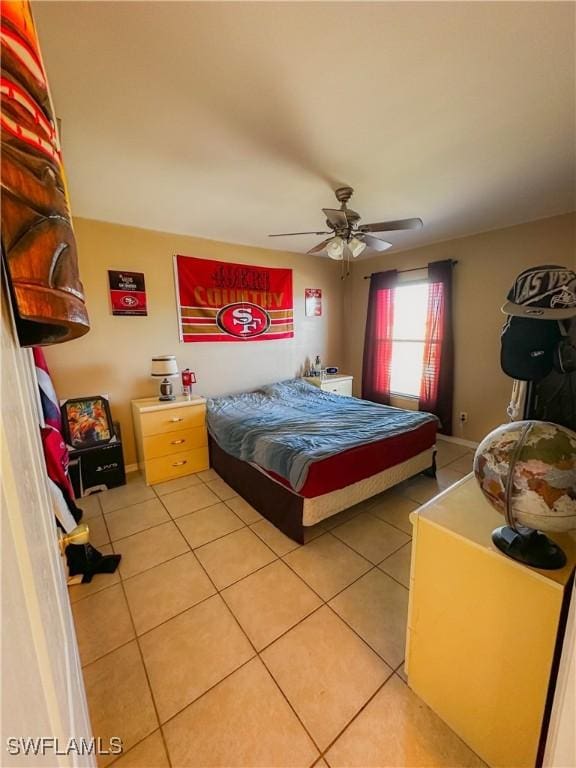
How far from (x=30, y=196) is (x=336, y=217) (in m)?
1.99

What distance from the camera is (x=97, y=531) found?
2.20 meters

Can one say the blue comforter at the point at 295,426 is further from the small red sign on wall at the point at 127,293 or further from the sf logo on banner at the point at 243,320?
the small red sign on wall at the point at 127,293

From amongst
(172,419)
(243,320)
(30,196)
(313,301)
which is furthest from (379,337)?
(30,196)

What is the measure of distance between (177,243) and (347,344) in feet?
9.70

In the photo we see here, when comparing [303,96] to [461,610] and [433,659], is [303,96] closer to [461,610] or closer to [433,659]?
[461,610]

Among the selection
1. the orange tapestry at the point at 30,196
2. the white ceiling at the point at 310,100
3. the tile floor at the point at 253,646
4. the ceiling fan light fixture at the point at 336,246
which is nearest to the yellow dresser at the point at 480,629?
the tile floor at the point at 253,646

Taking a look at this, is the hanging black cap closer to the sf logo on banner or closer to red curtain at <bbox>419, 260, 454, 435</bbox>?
red curtain at <bbox>419, 260, 454, 435</bbox>

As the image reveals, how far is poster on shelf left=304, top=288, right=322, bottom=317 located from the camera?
14.6ft

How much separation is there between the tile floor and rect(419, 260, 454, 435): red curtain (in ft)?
6.42

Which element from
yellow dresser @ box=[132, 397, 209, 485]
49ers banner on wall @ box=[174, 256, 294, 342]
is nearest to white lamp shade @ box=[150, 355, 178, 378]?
yellow dresser @ box=[132, 397, 209, 485]

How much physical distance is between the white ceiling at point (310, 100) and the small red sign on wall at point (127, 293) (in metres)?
0.62

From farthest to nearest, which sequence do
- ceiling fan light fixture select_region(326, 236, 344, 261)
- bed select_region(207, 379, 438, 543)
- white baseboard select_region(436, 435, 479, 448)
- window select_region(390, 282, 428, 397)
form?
window select_region(390, 282, 428, 397) → white baseboard select_region(436, 435, 479, 448) → ceiling fan light fixture select_region(326, 236, 344, 261) → bed select_region(207, 379, 438, 543)

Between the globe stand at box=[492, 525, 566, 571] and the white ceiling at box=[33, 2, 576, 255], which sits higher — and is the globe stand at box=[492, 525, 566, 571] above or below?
below

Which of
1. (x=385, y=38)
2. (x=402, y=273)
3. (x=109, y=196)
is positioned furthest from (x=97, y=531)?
(x=402, y=273)
